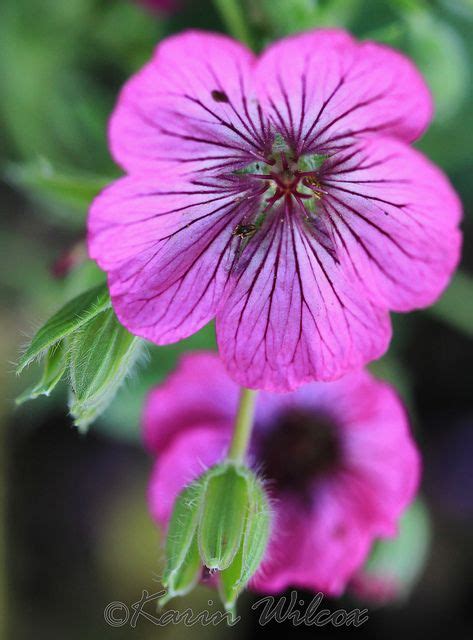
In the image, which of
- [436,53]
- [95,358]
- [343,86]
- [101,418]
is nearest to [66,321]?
[95,358]

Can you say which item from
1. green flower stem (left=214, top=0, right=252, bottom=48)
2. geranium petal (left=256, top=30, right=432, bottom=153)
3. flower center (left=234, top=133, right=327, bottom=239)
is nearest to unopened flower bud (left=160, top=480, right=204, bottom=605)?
flower center (left=234, top=133, right=327, bottom=239)

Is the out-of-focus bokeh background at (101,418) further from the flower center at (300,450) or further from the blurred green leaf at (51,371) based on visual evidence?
the blurred green leaf at (51,371)

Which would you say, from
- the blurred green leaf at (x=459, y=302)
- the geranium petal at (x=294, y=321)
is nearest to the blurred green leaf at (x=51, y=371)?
the geranium petal at (x=294, y=321)

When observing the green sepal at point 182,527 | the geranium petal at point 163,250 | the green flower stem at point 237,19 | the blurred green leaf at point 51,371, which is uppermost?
the green flower stem at point 237,19

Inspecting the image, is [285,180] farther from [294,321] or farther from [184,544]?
[184,544]

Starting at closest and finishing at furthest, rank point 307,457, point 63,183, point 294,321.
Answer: point 294,321 → point 63,183 → point 307,457

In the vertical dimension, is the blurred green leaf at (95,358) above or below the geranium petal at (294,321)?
below

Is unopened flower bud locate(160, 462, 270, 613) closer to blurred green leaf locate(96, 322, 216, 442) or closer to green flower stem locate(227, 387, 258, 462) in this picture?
green flower stem locate(227, 387, 258, 462)
